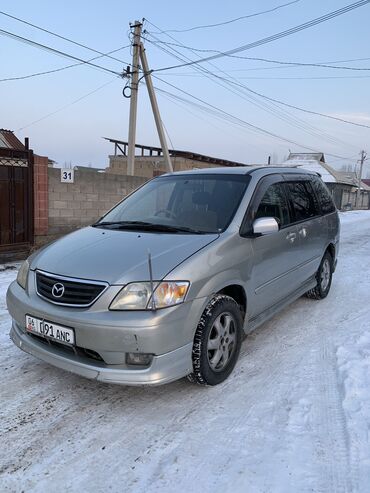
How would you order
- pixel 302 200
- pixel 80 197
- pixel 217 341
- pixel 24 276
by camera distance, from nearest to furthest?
pixel 217 341, pixel 24 276, pixel 302 200, pixel 80 197

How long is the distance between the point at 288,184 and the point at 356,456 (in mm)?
2919

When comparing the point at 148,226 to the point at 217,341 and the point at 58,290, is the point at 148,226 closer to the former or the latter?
the point at 58,290

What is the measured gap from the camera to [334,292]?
20.1ft

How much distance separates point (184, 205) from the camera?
4.02 m

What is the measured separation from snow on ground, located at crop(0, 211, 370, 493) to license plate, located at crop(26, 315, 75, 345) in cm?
50

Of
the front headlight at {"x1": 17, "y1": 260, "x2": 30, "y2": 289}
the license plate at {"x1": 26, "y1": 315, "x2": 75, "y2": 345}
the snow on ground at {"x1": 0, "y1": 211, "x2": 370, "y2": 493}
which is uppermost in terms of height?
the front headlight at {"x1": 17, "y1": 260, "x2": 30, "y2": 289}

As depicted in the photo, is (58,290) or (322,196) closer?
(58,290)

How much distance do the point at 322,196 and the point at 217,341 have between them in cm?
332

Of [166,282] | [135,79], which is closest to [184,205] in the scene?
[166,282]

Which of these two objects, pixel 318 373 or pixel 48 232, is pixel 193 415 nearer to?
pixel 318 373

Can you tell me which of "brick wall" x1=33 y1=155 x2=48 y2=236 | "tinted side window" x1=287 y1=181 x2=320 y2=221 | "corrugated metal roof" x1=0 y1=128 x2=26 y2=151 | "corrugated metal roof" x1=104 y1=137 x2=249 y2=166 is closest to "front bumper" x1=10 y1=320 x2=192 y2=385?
"tinted side window" x1=287 y1=181 x2=320 y2=221

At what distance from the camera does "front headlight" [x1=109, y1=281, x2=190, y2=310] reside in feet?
8.98

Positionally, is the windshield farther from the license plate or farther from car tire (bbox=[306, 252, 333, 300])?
car tire (bbox=[306, 252, 333, 300])

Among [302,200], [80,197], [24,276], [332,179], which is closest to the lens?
[24,276]
